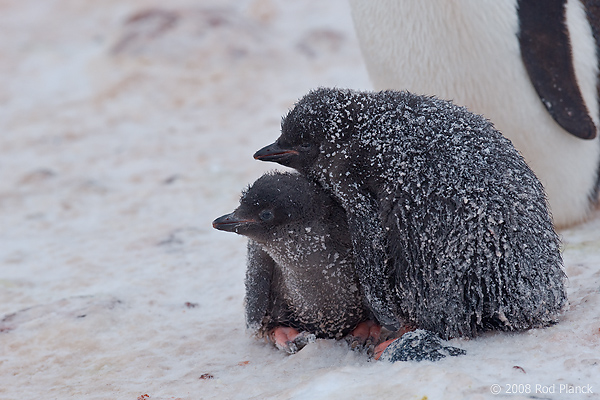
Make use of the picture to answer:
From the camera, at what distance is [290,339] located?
193 cm

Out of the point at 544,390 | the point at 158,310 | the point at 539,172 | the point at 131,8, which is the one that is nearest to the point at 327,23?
the point at 131,8

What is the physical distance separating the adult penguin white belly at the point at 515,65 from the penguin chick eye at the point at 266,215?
1.04 m

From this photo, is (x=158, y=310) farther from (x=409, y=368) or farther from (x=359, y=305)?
(x=409, y=368)

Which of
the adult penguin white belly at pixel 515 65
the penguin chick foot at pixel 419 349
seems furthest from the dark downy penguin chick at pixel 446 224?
the adult penguin white belly at pixel 515 65

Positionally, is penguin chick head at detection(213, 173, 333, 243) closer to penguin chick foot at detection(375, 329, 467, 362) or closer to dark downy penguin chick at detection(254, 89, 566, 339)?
dark downy penguin chick at detection(254, 89, 566, 339)

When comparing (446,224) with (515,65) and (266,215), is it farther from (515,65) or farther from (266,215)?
(515,65)

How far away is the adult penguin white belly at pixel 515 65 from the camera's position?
2.51m

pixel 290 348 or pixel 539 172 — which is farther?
pixel 539 172

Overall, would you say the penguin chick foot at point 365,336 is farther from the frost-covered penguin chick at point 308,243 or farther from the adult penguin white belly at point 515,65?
the adult penguin white belly at point 515,65

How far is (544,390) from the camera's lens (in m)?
1.40

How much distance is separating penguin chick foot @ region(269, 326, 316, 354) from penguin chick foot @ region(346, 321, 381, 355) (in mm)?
105

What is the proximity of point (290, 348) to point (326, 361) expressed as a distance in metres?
0.12

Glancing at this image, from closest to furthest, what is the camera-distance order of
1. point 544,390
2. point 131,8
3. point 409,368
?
point 544,390 < point 409,368 < point 131,8

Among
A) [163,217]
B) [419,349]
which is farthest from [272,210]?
[163,217]
